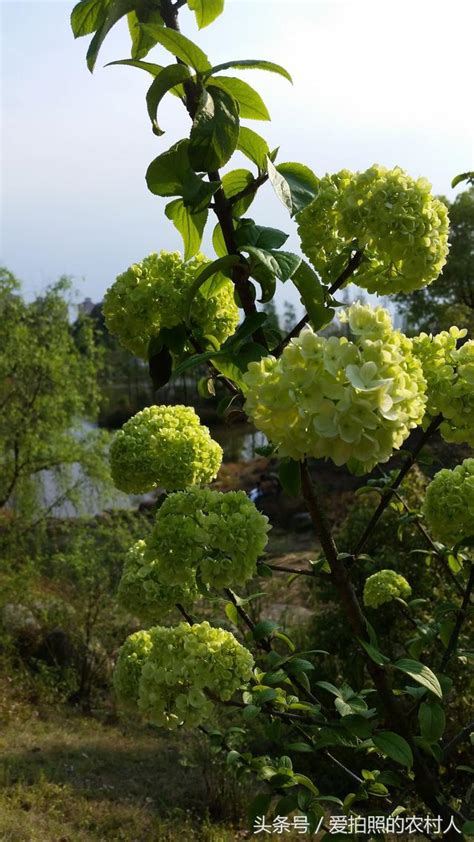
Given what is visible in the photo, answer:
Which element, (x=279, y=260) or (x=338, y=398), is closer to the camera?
(x=338, y=398)

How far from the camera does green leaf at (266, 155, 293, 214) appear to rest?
45.6 inches

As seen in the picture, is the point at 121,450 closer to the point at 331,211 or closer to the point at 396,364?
the point at 331,211

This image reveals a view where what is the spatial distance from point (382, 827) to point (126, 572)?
803mm

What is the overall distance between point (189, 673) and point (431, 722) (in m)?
0.47

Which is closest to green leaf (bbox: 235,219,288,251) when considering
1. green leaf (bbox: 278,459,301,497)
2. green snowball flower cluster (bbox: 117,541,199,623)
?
green leaf (bbox: 278,459,301,497)

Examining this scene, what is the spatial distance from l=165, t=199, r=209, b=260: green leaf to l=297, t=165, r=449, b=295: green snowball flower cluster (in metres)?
0.21

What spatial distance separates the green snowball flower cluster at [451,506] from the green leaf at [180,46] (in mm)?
1061

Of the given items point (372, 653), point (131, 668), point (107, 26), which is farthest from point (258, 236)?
point (131, 668)

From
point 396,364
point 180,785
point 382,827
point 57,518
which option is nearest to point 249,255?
point 396,364

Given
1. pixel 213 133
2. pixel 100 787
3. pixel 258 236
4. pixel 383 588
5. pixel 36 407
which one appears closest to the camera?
pixel 213 133

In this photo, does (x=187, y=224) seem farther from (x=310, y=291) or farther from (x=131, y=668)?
(x=131, y=668)

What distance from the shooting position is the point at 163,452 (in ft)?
5.28

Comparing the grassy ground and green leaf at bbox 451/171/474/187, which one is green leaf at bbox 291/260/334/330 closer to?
green leaf at bbox 451/171/474/187

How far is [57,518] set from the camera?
9.34m
